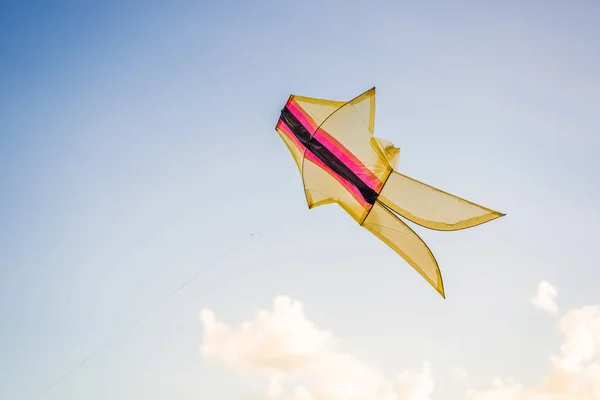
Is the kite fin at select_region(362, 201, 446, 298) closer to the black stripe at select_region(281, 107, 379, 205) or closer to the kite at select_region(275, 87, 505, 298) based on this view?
the kite at select_region(275, 87, 505, 298)

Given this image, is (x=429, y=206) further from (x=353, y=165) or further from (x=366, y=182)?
(x=353, y=165)

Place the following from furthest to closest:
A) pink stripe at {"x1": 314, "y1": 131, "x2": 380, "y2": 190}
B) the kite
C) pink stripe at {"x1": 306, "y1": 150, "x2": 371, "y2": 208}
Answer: pink stripe at {"x1": 306, "y1": 150, "x2": 371, "y2": 208}, pink stripe at {"x1": 314, "y1": 131, "x2": 380, "y2": 190}, the kite

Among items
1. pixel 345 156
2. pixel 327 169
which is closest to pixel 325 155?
pixel 327 169

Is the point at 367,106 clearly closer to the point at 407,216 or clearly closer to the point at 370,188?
the point at 370,188

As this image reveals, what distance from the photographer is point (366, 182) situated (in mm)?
7176

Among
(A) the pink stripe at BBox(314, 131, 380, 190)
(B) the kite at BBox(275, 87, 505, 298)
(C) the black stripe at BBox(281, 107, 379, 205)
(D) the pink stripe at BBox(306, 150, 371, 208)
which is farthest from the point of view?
(D) the pink stripe at BBox(306, 150, 371, 208)

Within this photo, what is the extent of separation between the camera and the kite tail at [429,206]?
6.37m

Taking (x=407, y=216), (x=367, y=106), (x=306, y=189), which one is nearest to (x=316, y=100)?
(x=367, y=106)

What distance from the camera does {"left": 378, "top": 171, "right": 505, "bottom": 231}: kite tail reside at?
637 centimetres

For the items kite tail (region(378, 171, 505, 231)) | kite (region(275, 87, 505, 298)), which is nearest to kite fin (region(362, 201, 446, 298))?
kite (region(275, 87, 505, 298))

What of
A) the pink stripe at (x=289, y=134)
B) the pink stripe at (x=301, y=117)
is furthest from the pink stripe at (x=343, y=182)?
the pink stripe at (x=301, y=117)

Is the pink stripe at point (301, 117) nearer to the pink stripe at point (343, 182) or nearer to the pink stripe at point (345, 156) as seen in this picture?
the pink stripe at point (345, 156)

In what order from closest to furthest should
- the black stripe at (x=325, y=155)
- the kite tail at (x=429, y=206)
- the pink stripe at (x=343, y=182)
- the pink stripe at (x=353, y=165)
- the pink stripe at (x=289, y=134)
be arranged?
the kite tail at (x=429, y=206) → the pink stripe at (x=353, y=165) → the black stripe at (x=325, y=155) → the pink stripe at (x=343, y=182) → the pink stripe at (x=289, y=134)

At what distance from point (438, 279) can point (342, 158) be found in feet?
8.72
